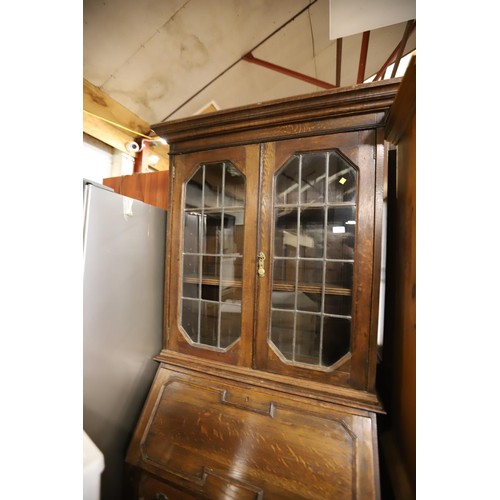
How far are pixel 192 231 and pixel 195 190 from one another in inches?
8.4

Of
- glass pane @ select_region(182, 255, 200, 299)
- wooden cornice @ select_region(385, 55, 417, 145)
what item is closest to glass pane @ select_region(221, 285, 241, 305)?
glass pane @ select_region(182, 255, 200, 299)

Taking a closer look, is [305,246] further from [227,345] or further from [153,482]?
[153,482]

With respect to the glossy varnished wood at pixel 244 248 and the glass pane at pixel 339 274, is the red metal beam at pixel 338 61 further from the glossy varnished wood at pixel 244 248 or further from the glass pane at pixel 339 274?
the glass pane at pixel 339 274

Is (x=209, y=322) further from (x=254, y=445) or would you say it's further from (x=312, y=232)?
(x=312, y=232)

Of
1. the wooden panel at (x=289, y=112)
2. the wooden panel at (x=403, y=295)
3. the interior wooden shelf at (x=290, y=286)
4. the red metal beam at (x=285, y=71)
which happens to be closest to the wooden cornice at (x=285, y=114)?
the wooden panel at (x=289, y=112)

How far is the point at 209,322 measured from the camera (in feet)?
3.78

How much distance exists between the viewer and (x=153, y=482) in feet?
3.01

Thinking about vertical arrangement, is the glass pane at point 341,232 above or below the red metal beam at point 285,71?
below

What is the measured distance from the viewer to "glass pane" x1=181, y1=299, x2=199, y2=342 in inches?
45.8

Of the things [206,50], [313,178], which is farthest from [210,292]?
[206,50]

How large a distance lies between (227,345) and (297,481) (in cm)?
53

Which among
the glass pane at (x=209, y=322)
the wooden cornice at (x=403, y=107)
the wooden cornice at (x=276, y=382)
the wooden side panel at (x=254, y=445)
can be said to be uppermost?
the wooden cornice at (x=403, y=107)

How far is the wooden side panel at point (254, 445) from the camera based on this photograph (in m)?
0.76
